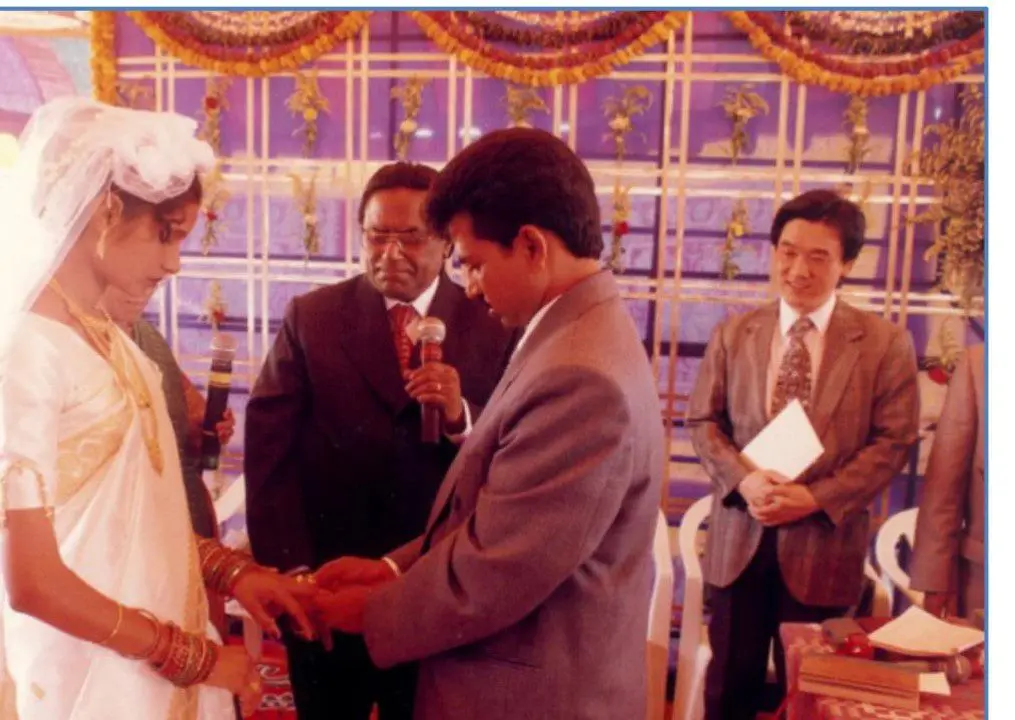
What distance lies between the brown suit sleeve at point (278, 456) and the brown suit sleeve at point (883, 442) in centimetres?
121

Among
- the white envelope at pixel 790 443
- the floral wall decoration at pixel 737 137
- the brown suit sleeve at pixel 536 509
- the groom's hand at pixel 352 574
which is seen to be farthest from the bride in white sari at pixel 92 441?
the floral wall decoration at pixel 737 137

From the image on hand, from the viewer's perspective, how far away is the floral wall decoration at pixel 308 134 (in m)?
2.19

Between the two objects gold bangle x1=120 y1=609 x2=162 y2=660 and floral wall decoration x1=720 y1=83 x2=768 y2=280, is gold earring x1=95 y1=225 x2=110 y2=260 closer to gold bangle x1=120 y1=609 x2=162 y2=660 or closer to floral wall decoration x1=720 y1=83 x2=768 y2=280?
gold bangle x1=120 y1=609 x2=162 y2=660

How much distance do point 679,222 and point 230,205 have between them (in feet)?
4.08

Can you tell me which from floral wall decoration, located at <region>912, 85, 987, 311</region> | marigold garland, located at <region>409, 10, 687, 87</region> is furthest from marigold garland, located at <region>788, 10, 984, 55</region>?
marigold garland, located at <region>409, 10, 687, 87</region>

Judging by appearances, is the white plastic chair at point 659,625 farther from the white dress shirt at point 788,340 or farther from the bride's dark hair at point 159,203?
the bride's dark hair at point 159,203

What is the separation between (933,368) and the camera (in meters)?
2.41

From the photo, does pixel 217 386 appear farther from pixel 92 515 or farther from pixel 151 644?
pixel 151 644

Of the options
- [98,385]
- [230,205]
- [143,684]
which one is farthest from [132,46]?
[143,684]

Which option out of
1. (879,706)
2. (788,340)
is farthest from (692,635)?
(879,706)

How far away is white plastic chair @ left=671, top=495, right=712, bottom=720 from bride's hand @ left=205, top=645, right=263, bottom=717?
1224mm

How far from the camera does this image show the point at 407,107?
229cm

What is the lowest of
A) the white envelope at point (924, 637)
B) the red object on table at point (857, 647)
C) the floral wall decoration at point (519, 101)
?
the red object on table at point (857, 647)

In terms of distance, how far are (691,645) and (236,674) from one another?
4.38ft
